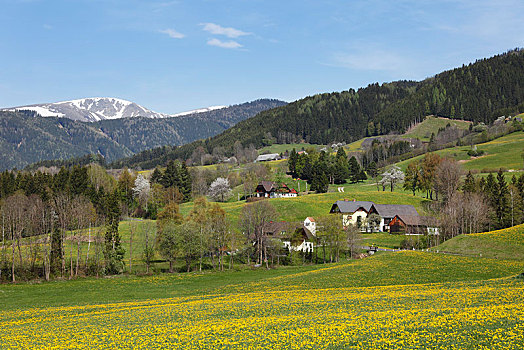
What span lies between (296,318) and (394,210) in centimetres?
9860

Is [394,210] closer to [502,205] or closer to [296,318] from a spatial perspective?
[502,205]

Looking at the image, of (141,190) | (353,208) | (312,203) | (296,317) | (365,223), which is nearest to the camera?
(296,317)

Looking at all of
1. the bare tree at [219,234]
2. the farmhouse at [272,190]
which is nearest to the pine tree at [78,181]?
the bare tree at [219,234]

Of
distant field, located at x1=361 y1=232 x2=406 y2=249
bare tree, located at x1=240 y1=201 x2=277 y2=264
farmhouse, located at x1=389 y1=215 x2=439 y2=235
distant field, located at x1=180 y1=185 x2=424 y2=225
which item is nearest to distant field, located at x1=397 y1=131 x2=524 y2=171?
distant field, located at x1=180 y1=185 x2=424 y2=225

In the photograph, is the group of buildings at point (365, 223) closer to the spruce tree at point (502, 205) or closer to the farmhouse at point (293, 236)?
the farmhouse at point (293, 236)

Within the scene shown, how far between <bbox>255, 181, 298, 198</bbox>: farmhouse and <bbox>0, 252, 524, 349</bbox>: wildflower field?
4398 inches

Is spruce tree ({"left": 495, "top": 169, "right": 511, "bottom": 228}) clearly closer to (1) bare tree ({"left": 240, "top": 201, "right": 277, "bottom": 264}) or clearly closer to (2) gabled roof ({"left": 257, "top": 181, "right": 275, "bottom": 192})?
(1) bare tree ({"left": 240, "top": 201, "right": 277, "bottom": 264})

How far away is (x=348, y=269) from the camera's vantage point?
60.5 meters

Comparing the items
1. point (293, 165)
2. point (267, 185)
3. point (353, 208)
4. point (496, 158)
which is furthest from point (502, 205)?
point (293, 165)

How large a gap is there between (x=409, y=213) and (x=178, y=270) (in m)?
69.0

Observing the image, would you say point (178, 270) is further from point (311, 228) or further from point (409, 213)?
point (409, 213)

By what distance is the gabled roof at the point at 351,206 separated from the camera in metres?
121

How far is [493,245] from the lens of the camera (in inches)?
2630

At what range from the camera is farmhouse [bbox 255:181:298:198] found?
545ft
